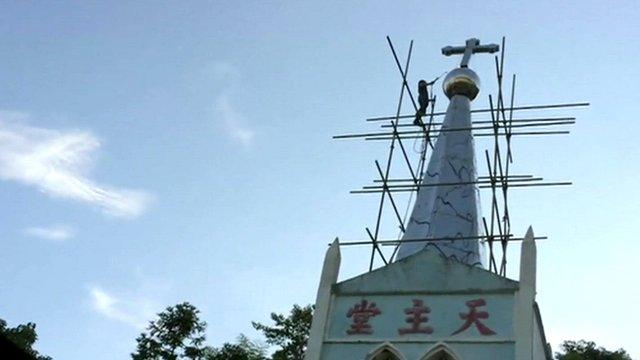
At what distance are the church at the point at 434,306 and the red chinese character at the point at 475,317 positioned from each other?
0.05 ft

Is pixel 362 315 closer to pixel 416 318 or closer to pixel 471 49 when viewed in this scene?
pixel 416 318

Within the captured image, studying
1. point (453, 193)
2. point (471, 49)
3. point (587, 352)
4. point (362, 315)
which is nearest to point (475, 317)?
point (362, 315)

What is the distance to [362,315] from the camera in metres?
13.9

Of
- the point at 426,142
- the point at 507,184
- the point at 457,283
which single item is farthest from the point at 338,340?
the point at 426,142

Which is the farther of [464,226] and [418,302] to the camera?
[464,226]

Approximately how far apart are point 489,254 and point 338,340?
3981 mm

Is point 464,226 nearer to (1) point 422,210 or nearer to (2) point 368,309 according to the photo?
(1) point 422,210

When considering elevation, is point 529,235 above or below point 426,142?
below

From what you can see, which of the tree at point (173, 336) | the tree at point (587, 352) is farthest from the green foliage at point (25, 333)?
the tree at point (587, 352)

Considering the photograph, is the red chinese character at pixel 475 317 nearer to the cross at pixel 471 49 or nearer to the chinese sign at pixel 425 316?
the chinese sign at pixel 425 316

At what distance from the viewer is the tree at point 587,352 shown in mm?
40281

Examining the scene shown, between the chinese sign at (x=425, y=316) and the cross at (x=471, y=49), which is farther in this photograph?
the cross at (x=471, y=49)

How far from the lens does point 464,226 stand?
52.4ft

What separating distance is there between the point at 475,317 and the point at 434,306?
29.0 inches
